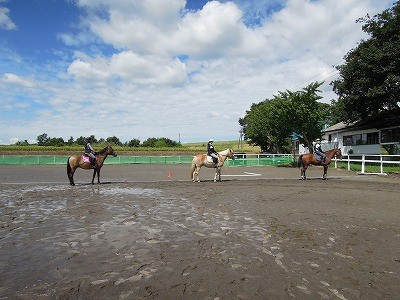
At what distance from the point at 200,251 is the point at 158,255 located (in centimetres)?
69

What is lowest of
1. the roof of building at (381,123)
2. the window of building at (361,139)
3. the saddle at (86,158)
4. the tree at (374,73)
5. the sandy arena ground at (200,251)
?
the sandy arena ground at (200,251)

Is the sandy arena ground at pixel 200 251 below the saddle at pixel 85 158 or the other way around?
below

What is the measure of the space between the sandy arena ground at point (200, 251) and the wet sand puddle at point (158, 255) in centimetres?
2

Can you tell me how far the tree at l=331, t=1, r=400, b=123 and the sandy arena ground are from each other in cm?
→ 2298

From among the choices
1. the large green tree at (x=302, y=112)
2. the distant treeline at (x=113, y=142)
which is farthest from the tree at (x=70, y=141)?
the large green tree at (x=302, y=112)

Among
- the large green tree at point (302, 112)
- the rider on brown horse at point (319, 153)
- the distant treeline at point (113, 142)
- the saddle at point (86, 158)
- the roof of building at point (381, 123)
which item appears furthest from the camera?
the distant treeline at point (113, 142)

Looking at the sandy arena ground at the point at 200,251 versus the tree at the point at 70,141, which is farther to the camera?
the tree at the point at 70,141

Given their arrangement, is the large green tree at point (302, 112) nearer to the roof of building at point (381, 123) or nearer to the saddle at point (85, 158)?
the roof of building at point (381, 123)

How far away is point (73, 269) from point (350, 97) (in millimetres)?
31899

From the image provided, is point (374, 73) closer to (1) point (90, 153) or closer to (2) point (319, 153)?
(2) point (319, 153)

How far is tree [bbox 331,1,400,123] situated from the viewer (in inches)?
1046

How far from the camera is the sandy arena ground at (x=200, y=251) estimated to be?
3.47m

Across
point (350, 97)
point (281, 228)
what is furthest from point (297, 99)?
point (281, 228)

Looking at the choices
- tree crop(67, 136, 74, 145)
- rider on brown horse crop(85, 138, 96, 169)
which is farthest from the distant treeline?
rider on brown horse crop(85, 138, 96, 169)
